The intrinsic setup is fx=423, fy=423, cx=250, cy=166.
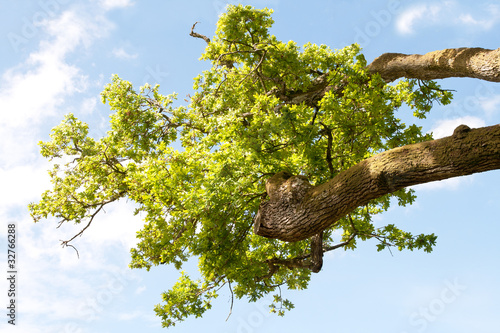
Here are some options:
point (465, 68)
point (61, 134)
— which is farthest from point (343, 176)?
point (61, 134)

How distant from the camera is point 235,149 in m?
8.02

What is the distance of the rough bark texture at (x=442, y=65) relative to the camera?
8.09 m

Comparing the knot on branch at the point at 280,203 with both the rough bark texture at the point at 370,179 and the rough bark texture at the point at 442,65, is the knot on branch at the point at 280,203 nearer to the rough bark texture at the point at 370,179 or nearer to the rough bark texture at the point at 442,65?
the rough bark texture at the point at 370,179

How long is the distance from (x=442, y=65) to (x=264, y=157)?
447 centimetres

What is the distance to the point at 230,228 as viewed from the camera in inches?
360

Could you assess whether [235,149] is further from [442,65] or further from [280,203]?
[442,65]

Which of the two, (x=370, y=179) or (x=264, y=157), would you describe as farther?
(x=264, y=157)

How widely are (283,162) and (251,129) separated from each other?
3.33ft

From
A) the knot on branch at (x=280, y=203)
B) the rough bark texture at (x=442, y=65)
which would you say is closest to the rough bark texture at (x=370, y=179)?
the knot on branch at (x=280, y=203)

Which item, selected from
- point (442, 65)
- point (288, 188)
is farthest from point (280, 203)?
point (442, 65)

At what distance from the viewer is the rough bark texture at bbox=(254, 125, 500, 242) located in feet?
18.8

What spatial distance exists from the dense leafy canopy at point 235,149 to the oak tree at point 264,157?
3 cm

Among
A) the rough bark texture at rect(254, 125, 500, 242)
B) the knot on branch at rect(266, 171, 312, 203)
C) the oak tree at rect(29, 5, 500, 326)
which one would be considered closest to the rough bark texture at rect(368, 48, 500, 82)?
the oak tree at rect(29, 5, 500, 326)

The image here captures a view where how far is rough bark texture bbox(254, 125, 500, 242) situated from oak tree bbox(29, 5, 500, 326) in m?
0.02
